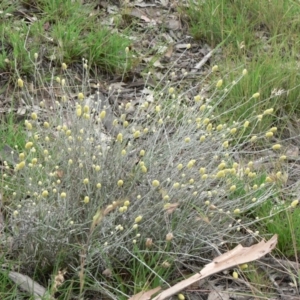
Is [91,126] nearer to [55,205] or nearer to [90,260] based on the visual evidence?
[55,205]

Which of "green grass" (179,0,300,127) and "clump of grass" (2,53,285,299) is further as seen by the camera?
"green grass" (179,0,300,127)

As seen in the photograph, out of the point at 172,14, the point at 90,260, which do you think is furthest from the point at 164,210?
the point at 172,14

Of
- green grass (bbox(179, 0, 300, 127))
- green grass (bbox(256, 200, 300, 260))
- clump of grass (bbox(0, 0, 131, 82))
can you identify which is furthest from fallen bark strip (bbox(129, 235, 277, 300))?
clump of grass (bbox(0, 0, 131, 82))

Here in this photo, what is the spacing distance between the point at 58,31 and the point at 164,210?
1.76m

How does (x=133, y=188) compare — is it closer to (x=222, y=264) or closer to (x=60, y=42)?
(x=222, y=264)

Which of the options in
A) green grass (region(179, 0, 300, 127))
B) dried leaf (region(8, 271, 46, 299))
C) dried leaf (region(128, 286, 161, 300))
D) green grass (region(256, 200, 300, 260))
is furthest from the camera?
green grass (region(179, 0, 300, 127))

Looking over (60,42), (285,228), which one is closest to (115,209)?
(285,228)

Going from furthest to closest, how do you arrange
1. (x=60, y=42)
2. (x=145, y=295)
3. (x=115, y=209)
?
1. (x=60, y=42)
2. (x=115, y=209)
3. (x=145, y=295)

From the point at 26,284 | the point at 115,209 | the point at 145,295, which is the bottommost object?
the point at 26,284

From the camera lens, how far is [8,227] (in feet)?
8.72

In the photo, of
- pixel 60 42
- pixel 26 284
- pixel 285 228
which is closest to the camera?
pixel 26 284

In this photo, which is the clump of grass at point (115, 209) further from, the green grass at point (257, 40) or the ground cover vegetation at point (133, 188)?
the green grass at point (257, 40)

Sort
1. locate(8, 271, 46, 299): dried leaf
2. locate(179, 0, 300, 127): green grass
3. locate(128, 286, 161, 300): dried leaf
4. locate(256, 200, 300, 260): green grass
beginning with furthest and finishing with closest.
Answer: locate(179, 0, 300, 127): green grass → locate(256, 200, 300, 260): green grass → locate(8, 271, 46, 299): dried leaf → locate(128, 286, 161, 300): dried leaf

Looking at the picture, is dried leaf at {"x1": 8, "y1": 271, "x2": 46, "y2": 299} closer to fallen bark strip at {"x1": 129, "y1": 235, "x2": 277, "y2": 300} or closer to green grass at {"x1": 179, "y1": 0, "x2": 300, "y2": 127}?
fallen bark strip at {"x1": 129, "y1": 235, "x2": 277, "y2": 300}
